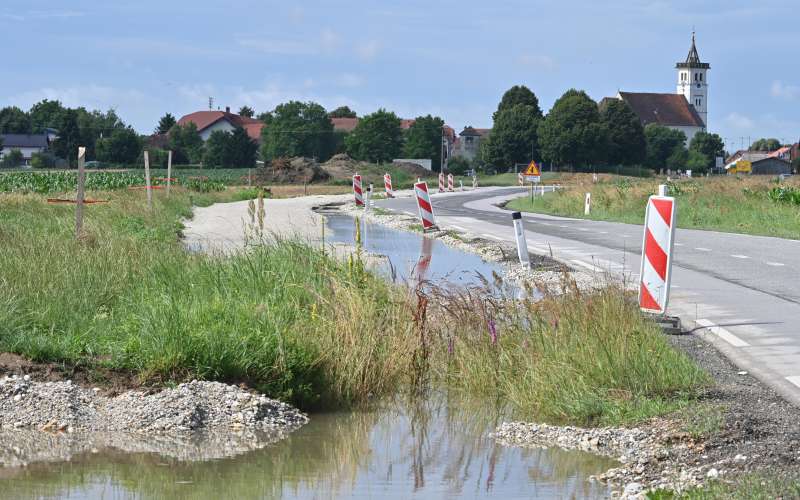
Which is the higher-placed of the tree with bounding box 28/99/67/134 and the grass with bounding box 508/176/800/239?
the tree with bounding box 28/99/67/134

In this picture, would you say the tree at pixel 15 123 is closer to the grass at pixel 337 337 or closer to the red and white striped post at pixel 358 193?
the red and white striped post at pixel 358 193

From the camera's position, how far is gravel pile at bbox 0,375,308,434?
8.18 metres

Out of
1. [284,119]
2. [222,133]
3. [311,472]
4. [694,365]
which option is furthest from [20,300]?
[284,119]

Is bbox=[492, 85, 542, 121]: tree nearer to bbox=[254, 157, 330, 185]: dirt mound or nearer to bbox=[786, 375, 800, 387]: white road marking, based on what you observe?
bbox=[254, 157, 330, 185]: dirt mound

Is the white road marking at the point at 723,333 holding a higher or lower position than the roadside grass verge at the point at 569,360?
lower

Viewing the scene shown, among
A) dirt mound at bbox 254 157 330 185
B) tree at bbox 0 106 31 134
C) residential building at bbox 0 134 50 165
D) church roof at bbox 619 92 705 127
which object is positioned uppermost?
church roof at bbox 619 92 705 127

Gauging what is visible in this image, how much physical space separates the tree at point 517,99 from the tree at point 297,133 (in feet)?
108

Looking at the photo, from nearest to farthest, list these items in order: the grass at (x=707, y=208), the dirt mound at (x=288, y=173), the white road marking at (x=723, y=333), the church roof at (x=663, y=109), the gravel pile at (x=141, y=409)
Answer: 1. the gravel pile at (x=141, y=409)
2. the white road marking at (x=723, y=333)
3. the grass at (x=707, y=208)
4. the dirt mound at (x=288, y=173)
5. the church roof at (x=663, y=109)

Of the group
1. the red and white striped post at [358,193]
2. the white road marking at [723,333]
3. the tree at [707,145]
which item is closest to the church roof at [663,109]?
the tree at [707,145]

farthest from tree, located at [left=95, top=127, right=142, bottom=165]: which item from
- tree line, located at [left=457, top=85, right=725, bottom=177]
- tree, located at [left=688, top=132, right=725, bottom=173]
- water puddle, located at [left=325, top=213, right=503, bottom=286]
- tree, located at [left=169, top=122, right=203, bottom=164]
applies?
water puddle, located at [left=325, top=213, right=503, bottom=286]

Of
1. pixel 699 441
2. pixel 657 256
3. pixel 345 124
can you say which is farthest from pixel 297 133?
pixel 699 441

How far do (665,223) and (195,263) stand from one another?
4.82 meters

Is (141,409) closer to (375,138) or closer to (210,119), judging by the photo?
(375,138)

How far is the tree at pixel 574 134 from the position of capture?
11919 cm
